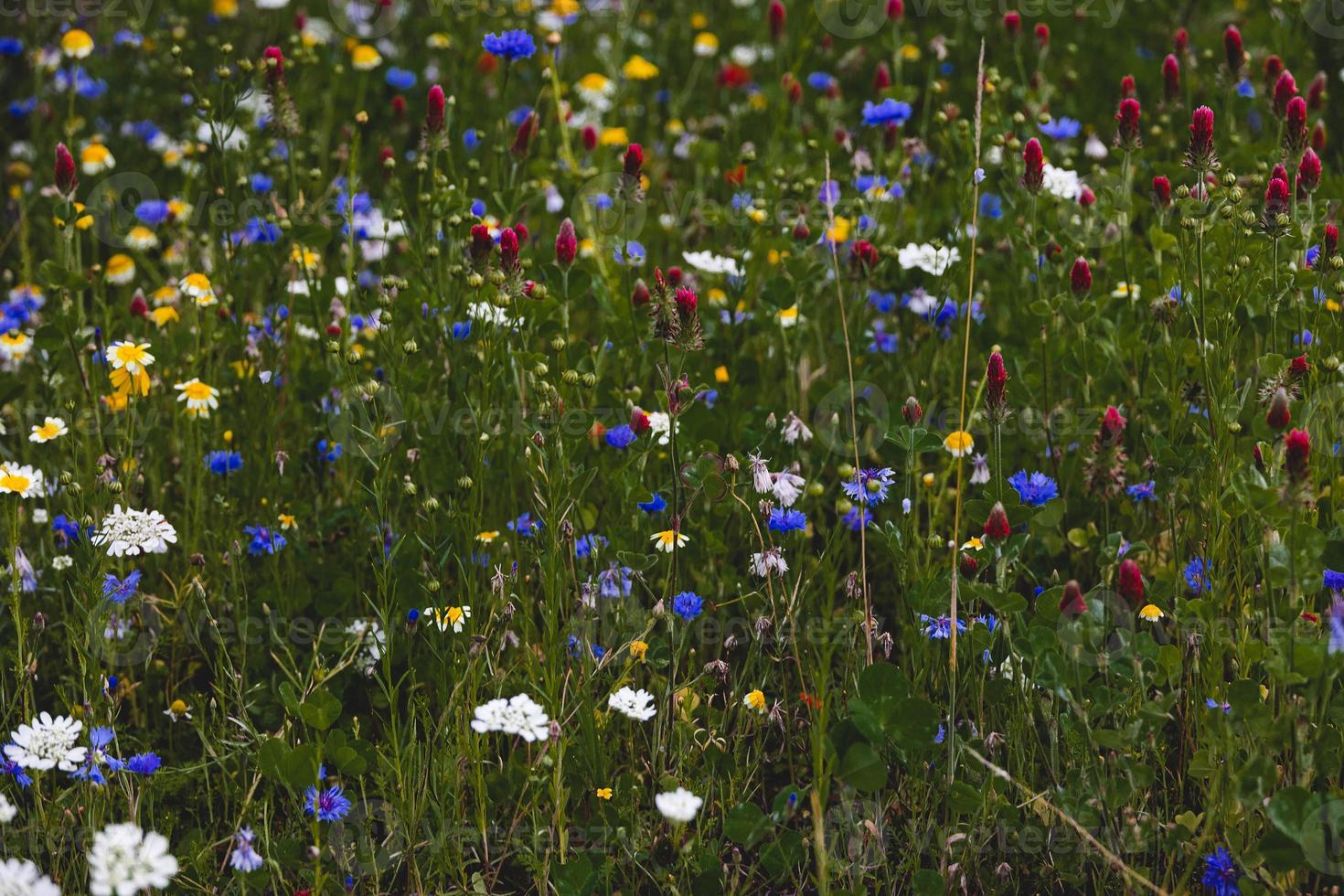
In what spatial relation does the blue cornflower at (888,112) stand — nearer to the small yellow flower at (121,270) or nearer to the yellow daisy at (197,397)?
the yellow daisy at (197,397)

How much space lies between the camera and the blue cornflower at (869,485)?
2203 millimetres

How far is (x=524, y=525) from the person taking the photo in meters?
2.65

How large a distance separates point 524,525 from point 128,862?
113 centimetres

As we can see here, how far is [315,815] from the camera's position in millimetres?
1933

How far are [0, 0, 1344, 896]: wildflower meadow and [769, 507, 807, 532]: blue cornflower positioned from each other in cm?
8

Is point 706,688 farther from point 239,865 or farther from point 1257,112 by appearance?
point 1257,112

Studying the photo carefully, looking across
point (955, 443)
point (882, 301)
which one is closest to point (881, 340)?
point (882, 301)

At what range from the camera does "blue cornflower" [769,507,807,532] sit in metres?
2.30

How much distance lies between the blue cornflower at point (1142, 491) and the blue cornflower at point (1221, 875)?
2.64 feet

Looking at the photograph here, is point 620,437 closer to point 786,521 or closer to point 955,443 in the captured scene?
point 786,521

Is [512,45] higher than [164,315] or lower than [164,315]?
higher

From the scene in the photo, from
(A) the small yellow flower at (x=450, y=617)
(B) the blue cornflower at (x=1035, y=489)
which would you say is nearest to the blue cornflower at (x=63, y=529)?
(A) the small yellow flower at (x=450, y=617)

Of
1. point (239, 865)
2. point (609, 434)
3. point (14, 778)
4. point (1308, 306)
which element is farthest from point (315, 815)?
point (1308, 306)

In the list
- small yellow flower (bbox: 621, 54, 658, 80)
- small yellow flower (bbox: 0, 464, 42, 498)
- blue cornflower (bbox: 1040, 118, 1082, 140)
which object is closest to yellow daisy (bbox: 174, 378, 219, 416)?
small yellow flower (bbox: 0, 464, 42, 498)
